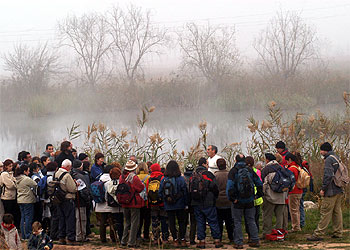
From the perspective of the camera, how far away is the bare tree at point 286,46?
107 feet

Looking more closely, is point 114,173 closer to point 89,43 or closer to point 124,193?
point 124,193

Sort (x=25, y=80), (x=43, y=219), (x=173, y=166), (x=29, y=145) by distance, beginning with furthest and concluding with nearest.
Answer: (x=25, y=80), (x=29, y=145), (x=43, y=219), (x=173, y=166)

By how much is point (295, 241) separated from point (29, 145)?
21199 millimetres

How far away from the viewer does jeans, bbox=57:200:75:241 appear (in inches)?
332

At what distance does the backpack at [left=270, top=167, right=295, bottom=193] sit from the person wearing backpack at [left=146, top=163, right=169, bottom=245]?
1908mm

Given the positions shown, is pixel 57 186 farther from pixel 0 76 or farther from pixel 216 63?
pixel 0 76

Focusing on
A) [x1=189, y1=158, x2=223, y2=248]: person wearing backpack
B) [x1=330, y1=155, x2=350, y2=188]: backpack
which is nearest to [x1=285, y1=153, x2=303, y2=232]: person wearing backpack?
[x1=330, y1=155, x2=350, y2=188]: backpack

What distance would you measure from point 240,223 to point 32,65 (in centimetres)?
2810

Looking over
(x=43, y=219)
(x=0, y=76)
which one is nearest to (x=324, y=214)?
(x=43, y=219)

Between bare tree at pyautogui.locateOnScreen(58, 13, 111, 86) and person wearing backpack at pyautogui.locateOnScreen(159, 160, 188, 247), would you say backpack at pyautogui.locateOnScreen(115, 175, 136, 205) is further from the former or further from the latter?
bare tree at pyautogui.locateOnScreen(58, 13, 111, 86)

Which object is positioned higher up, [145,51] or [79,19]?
[79,19]

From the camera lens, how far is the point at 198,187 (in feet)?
25.9

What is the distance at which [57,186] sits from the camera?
322 inches

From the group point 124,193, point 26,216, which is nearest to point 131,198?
point 124,193
